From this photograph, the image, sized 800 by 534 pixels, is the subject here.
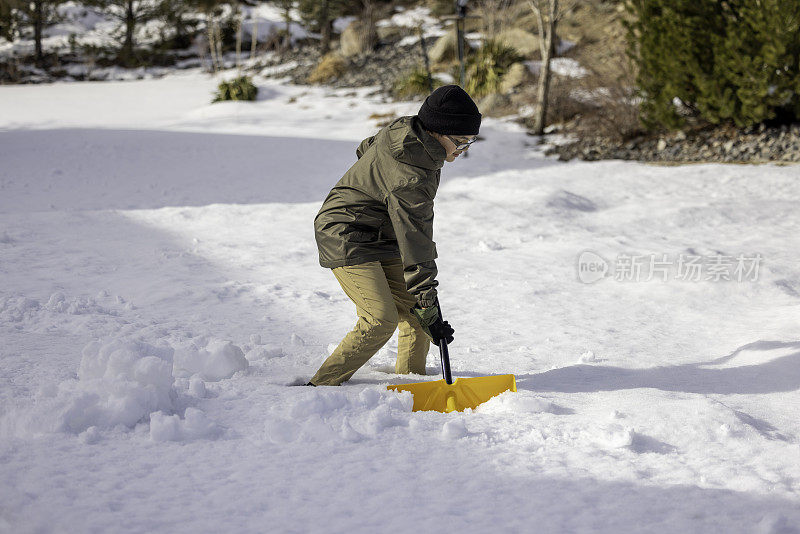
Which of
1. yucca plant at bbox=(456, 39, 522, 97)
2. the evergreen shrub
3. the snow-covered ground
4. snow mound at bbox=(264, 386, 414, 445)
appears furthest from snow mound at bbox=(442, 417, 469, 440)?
yucca plant at bbox=(456, 39, 522, 97)

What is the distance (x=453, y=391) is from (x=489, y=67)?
1098 cm

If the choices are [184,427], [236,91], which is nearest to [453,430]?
[184,427]

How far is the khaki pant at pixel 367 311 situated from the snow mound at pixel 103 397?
2.49ft

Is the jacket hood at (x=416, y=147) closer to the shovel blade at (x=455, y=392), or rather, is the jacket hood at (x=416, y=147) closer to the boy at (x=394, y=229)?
the boy at (x=394, y=229)

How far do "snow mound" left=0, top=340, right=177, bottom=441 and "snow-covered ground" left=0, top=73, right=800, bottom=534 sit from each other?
0.01 meters

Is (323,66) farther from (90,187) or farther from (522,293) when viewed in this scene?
(522,293)

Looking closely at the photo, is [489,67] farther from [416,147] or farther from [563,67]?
[416,147]

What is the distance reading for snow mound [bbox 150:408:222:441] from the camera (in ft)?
6.99

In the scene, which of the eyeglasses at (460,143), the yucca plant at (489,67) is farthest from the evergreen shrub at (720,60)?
the eyeglasses at (460,143)

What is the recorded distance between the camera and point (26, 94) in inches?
553

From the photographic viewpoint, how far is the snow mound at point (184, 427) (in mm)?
2131

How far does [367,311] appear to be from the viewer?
2789mm

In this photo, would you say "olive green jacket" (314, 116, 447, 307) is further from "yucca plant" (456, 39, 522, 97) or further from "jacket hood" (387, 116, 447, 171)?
"yucca plant" (456, 39, 522, 97)

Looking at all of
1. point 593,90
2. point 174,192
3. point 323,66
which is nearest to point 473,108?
point 174,192
